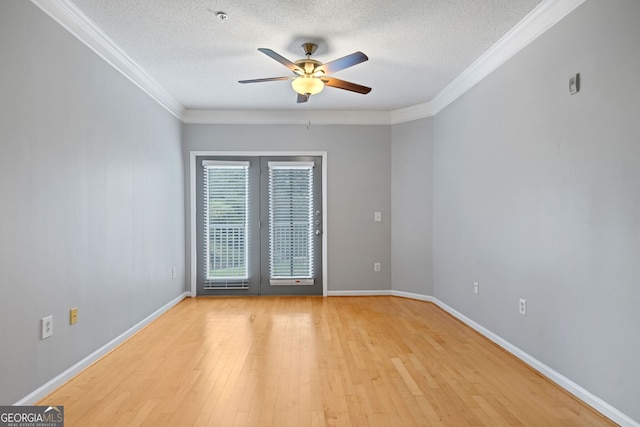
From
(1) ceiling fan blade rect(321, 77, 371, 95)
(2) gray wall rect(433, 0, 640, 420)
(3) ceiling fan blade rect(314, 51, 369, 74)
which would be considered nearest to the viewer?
(2) gray wall rect(433, 0, 640, 420)

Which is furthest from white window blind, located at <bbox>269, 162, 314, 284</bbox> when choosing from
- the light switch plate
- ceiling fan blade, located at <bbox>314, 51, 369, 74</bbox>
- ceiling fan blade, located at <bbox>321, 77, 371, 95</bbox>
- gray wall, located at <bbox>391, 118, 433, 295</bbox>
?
the light switch plate

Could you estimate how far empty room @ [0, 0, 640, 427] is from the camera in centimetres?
213

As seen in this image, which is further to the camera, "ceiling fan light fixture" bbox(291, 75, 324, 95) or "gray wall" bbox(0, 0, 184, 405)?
"ceiling fan light fixture" bbox(291, 75, 324, 95)

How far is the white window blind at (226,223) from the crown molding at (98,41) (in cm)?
128

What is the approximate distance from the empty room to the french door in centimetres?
36

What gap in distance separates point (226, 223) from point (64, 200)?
2755 mm

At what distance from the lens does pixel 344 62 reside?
2.95 metres

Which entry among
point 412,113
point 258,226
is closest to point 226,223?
point 258,226

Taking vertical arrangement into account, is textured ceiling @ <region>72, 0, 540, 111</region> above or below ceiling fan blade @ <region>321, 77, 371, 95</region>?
above

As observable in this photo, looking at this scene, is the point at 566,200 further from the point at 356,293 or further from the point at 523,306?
the point at 356,293

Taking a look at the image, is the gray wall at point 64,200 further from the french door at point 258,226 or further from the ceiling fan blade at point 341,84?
the ceiling fan blade at point 341,84

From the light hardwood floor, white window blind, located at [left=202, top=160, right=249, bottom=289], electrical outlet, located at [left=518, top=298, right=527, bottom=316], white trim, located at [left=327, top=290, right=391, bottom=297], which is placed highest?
white window blind, located at [left=202, top=160, right=249, bottom=289]

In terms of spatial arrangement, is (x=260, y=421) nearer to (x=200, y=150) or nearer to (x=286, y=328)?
(x=286, y=328)

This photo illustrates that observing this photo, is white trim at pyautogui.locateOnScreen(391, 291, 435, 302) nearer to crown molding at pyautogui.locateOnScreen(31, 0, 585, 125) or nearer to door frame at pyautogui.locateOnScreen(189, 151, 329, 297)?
door frame at pyautogui.locateOnScreen(189, 151, 329, 297)
